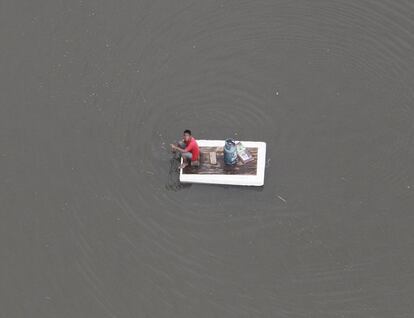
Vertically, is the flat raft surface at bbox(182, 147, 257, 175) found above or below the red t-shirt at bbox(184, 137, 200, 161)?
below

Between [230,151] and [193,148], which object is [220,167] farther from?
[193,148]

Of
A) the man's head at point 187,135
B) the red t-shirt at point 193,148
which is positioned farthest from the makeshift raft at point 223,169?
the man's head at point 187,135

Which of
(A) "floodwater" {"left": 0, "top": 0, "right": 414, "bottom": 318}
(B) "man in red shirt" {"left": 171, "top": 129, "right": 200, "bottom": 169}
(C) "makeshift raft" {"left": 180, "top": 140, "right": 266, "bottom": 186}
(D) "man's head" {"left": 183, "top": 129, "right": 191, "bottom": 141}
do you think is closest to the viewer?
(A) "floodwater" {"left": 0, "top": 0, "right": 414, "bottom": 318}

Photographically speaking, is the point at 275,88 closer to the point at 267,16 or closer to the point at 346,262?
the point at 267,16

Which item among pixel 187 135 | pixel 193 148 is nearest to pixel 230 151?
pixel 193 148

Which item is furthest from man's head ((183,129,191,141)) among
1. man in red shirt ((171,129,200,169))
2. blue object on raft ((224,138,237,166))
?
blue object on raft ((224,138,237,166))

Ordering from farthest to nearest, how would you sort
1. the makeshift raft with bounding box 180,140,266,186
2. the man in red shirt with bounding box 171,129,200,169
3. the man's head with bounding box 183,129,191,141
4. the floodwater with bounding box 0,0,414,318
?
1. the makeshift raft with bounding box 180,140,266,186
2. the man in red shirt with bounding box 171,129,200,169
3. the man's head with bounding box 183,129,191,141
4. the floodwater with bounding box 0,0,414,318

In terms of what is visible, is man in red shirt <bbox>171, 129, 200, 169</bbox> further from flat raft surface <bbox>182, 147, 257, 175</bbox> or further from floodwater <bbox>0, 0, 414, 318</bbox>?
floodwater <bbox>0, 0, 414, 318</bbox>
